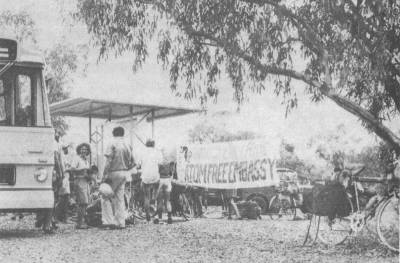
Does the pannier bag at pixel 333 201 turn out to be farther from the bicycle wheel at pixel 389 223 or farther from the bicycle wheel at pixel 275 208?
the bicycle wheel at pixel 275 208

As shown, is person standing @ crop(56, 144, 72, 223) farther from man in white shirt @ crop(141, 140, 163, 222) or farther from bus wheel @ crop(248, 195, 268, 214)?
bus wheel @ crop(248, 195, 268, 214)

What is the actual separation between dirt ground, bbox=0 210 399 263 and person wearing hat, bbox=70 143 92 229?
406 mm

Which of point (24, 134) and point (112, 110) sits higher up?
point (112, 110)

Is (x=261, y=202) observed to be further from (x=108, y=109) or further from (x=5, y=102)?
(x=5, y=102)

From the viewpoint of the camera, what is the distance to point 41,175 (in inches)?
430

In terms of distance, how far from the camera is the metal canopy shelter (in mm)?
19328

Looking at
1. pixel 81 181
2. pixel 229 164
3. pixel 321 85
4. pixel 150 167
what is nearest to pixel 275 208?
pixel 229 164

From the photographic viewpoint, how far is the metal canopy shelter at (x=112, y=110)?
19328 millimetres

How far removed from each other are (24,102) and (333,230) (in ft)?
17.8

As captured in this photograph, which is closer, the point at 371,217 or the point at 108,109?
the point at 371,217

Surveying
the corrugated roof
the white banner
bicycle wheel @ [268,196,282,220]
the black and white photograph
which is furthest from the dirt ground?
the corrugated roof

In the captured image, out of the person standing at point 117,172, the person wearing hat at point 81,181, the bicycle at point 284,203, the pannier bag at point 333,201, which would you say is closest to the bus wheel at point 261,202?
the bicycle at point 284,203

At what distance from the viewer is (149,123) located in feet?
74.6

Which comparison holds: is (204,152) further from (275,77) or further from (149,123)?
(275,77)
